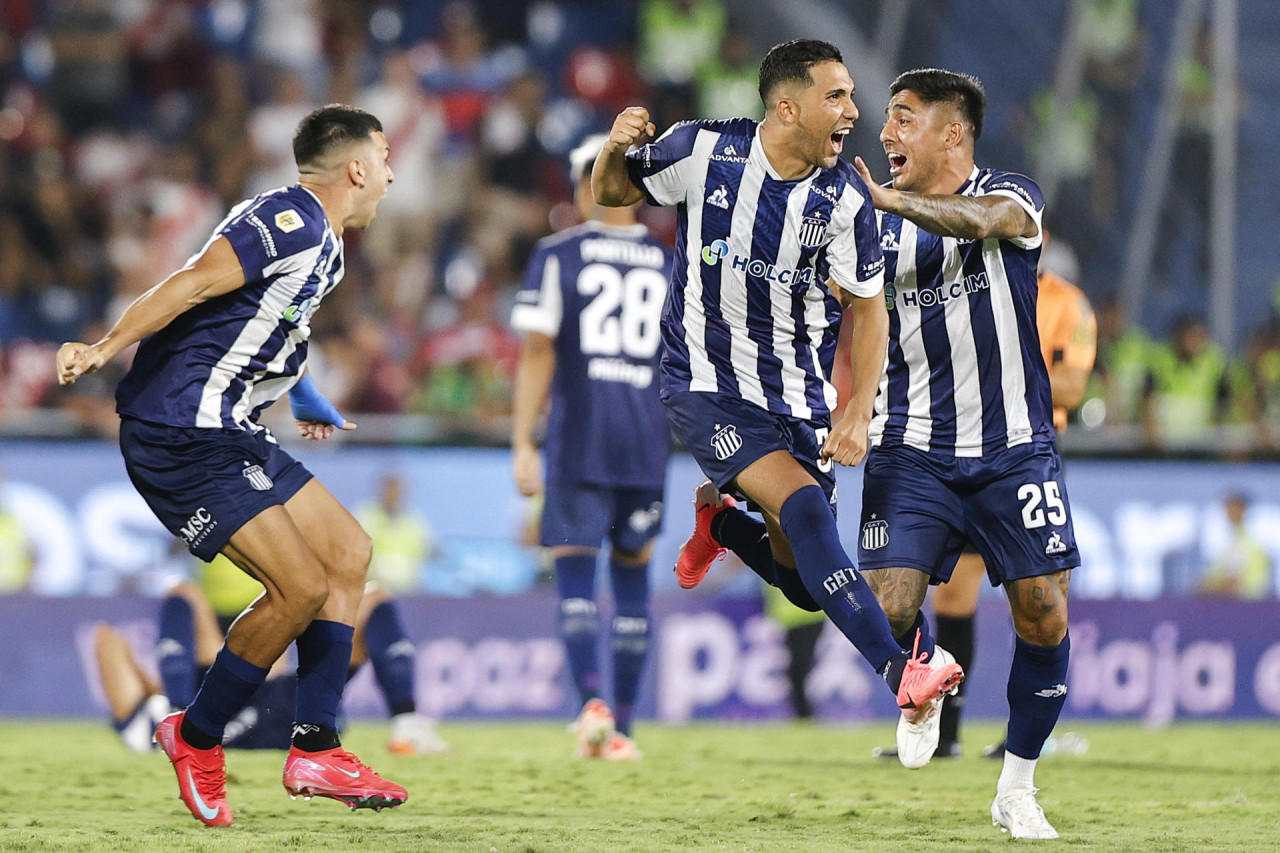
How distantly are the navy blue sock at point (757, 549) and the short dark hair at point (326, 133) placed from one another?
179 centimetres

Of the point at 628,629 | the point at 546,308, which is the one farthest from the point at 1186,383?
the point at 546,308

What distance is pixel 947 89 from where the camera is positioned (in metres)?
5.59

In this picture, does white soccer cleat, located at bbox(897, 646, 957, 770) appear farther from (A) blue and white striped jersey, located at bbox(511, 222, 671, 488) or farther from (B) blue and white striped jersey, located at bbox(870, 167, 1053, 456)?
(A) blue and white striped jersey, located at bbox(511, 222, 671, 488)

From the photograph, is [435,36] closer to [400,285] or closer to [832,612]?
[400,285]

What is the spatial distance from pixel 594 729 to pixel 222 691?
2391 mm

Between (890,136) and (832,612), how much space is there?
A: 1.61 meters

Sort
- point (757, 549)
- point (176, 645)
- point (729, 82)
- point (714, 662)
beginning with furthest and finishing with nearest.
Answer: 1. point (729, 82)
2. point (714, 662)
3. point (176, 645)
4. point (757, 549)

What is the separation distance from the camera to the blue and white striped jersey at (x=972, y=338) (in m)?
5.46

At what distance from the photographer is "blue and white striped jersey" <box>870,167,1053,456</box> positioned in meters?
5.46

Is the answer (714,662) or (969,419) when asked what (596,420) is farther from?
(714,662)

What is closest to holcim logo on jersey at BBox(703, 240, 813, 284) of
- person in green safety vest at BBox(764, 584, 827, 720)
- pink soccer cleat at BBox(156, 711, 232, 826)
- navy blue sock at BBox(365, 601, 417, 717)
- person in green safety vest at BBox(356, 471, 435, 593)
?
pink soccer cleat at BBox(156, 711, 232, 826)

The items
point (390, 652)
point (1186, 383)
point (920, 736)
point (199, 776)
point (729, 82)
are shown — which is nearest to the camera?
point (920, 736)

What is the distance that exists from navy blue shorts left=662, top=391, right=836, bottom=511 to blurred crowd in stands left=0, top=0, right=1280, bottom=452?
6226 mm

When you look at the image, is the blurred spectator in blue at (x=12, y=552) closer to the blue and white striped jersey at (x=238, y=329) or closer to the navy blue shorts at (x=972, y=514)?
the blue and white striped jersey at (x=238, y=329)
